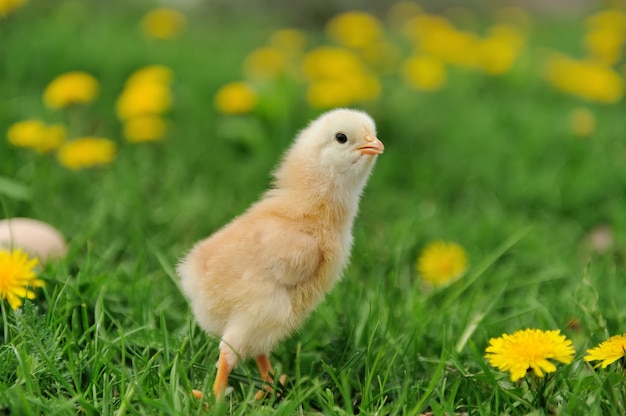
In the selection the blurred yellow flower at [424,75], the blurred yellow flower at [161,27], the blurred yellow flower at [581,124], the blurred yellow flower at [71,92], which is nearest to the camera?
the blurred yellow flower at [71,92]

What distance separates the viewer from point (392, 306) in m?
2.58

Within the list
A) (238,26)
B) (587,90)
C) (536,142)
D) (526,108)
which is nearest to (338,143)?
(536,142)

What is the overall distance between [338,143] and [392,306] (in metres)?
0.67

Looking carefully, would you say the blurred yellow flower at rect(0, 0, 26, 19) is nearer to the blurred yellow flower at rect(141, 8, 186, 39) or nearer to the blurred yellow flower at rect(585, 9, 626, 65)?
the blurred yellow flower at rect(141, 8, 186, 39)

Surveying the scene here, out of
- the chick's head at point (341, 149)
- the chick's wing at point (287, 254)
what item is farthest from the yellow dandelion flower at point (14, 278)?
the chick's head at point (341, 149)

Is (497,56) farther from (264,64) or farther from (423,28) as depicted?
(264,64)

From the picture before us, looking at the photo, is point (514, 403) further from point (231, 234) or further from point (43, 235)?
point (43, 235)

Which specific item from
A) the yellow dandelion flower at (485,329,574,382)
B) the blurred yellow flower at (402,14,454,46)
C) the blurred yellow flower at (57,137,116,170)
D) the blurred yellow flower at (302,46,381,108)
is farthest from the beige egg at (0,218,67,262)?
the blurred yellow flower at (402,14,454,46)

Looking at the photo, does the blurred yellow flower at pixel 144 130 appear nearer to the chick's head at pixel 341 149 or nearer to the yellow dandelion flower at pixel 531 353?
the chick's head at pixel 341 149

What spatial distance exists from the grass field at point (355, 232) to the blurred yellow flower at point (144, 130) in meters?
0.12

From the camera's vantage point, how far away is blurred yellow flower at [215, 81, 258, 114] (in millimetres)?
4164

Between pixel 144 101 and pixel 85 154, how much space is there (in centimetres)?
49

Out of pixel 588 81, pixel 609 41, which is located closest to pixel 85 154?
pixel 588 81

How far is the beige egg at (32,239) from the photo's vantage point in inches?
109
